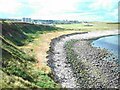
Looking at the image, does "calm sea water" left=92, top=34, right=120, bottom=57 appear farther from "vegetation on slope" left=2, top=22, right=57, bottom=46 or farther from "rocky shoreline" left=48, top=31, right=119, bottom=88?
"vegetation on slope" left=2, top=22, right=57, bottom=46

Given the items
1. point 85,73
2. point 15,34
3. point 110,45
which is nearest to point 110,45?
point 110,45

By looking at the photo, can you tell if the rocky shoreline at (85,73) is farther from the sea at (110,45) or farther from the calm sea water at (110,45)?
the calm sea water at (110,45)

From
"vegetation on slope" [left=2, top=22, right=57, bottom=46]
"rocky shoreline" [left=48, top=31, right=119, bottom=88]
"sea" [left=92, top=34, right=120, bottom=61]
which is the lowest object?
"sea" [left=92, top=34, right=120, bottom=61]

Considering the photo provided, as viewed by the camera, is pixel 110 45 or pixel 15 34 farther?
pixel 110 45

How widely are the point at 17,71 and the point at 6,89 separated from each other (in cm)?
884

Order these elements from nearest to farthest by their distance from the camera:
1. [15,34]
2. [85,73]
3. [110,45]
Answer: [85,73] < [15,34] < [110,45]

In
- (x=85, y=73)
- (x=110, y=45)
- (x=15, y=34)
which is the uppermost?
(x=15, y=34)

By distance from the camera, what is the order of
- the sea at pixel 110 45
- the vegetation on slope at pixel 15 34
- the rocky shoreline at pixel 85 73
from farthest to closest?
the sea at pixel 110 45 < the vegetation on slope at pixel 15 34 < the rocky shoreline at pixel 85 73

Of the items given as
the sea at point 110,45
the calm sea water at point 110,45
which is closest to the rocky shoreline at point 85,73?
the sea at point 110,45

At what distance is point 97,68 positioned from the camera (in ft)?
199

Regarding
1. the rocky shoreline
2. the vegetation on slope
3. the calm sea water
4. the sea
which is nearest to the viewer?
the rocky shoreline

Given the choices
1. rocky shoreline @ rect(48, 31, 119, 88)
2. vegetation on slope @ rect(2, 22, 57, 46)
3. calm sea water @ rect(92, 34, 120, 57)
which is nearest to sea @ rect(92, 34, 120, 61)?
calm sea water @ rect(92, 34, 120, 57)

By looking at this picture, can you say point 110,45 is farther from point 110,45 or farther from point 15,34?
point 15,34

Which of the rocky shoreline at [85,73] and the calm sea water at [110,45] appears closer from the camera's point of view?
the rocky shoreline at [85,73]
